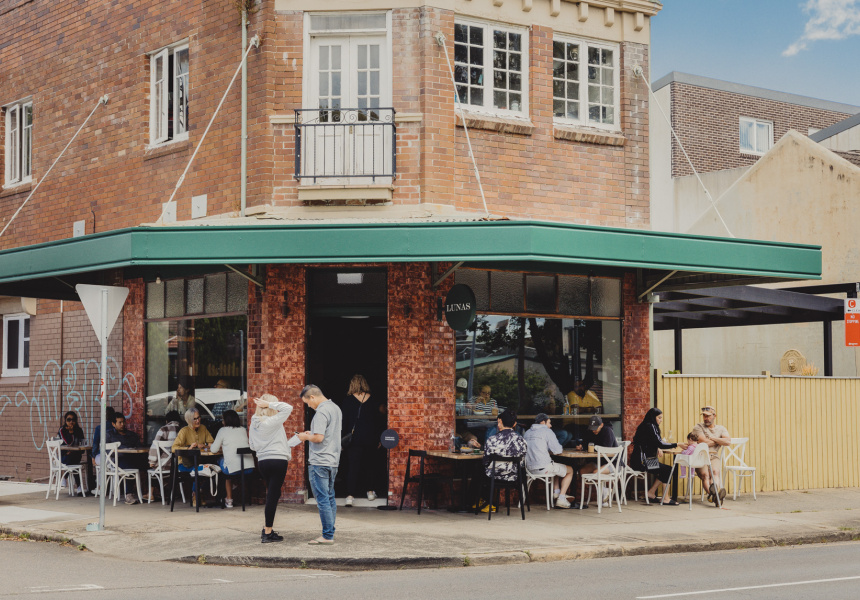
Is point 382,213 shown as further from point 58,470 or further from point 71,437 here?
point 58,470

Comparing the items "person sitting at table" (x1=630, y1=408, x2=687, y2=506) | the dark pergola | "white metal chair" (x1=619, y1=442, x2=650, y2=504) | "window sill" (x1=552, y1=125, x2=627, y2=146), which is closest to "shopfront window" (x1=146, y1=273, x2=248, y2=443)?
"window sill" (x1=552, y1=125, x2=627, y2=146)

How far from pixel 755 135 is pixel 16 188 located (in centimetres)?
2238

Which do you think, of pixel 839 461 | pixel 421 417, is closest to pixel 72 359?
pixel 421 417

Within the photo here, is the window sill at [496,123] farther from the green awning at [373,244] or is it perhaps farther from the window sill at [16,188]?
the window sill at [16,188]

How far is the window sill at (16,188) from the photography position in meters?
17.9

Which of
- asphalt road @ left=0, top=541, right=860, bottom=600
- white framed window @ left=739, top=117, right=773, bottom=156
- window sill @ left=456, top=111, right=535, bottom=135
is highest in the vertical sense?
Result: white framed window @ left=739, top=117, right=773, bottom=156

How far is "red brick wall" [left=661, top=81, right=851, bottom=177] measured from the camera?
30500 mm

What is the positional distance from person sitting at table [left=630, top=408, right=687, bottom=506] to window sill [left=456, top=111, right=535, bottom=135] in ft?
13.9

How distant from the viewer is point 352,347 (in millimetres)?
14555

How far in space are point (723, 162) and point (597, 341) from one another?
58.2 ft

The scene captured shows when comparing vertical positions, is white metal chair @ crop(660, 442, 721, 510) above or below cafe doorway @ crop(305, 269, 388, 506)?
below

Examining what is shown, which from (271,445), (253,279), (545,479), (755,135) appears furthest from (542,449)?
(755,135)

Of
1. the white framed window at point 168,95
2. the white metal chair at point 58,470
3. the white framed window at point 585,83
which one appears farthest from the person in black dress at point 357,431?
the white framed window at point 585,83

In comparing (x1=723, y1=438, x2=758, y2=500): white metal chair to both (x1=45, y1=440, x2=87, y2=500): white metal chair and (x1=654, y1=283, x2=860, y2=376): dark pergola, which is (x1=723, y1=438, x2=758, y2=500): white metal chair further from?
(x1=45, y1=440, x2=87, y2=500): white metal chair
